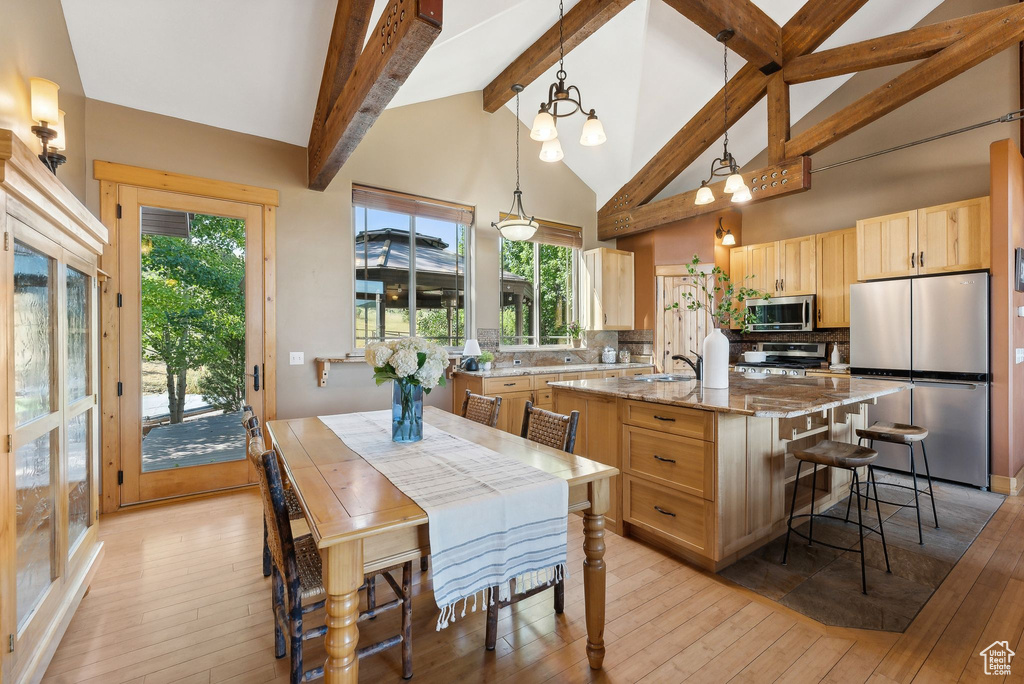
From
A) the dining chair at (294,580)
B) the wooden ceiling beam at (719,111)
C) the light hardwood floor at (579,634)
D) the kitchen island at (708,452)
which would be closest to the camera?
the dining chair at (294,580)

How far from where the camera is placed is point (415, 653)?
1741mm

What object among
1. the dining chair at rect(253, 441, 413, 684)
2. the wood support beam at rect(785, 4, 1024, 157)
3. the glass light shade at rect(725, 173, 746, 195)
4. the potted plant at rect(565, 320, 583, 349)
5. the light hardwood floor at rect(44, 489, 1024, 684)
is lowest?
the light hardwood floor at rect(44, 489, 1024, 684)

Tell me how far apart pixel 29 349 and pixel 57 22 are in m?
2.43

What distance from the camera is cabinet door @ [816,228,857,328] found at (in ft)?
15.1

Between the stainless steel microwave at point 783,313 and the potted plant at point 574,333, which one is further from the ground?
the stainless steel microwave at point 783,313

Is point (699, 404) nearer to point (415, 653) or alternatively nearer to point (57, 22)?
point (415, 653)

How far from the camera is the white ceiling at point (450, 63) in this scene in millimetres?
2916

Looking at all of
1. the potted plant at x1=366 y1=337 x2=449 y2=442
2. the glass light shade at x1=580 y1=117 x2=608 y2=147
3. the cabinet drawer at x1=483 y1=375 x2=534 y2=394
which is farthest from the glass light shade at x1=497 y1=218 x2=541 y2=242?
the potted plant at x1=366 y1=337 x2=449 y2=442

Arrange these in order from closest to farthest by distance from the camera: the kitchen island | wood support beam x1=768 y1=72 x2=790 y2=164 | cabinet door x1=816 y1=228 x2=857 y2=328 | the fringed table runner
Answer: the fringed table runner, the kitchen island, wood support beam x1=768 y1=72 x2=790 y2=164, cabinet door x1=816 y1=228 x2=857 y2=328

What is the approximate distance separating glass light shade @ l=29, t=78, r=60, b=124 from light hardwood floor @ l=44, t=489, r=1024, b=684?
2361 mm

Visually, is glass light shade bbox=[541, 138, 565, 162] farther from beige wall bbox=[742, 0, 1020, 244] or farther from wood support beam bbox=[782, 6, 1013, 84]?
beige wall bbox=[742, 0, 1020, 244]

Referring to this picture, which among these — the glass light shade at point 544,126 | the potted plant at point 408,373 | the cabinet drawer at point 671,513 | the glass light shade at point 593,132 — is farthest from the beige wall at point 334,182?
the cabinet drawer at point 671,513

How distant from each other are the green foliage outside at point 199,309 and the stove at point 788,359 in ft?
16.6

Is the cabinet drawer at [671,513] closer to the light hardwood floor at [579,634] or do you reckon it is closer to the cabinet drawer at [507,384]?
the light hardwood floor at [579,634]
